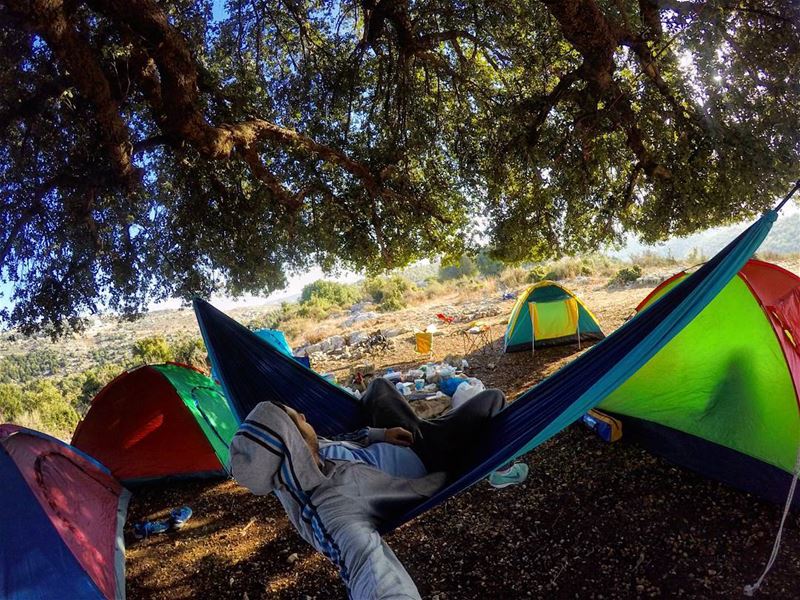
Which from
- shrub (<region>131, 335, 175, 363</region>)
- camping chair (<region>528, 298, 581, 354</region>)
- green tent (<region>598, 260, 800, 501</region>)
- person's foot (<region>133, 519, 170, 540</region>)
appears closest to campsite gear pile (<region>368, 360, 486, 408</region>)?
camping chair (<region>528, 298, 581, 354</region>)

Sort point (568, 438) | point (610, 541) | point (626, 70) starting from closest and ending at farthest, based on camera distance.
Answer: point (610, 541) → point (568, 438) → point (626, 70)

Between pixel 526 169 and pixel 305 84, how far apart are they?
2.93m

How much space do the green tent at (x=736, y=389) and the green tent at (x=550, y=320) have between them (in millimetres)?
3900

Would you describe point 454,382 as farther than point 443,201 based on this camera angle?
No

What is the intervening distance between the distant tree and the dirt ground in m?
2.93

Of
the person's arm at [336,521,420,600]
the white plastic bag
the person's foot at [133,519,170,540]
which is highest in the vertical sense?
the person's arm at [336,521,420,600]

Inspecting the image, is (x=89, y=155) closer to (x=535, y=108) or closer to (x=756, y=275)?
(x=535, y=108)

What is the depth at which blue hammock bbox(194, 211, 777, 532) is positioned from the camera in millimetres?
1882

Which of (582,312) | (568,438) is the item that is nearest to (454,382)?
(568,438)

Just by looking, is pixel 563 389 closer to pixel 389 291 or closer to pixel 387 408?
pixel 387 408

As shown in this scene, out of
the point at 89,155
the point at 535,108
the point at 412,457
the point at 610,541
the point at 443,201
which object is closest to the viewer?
the point at 412,457

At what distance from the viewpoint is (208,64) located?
17.9 ft

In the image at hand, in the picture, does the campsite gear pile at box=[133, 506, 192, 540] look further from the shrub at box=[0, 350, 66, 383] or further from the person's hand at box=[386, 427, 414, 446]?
the shrub at box=[0, 350, 66, 383]

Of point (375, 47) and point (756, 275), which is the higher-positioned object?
point (375, 47)
